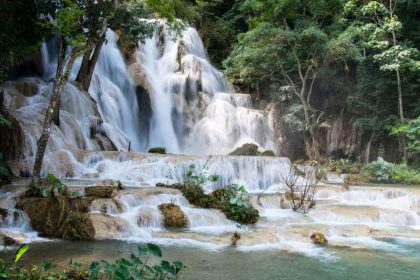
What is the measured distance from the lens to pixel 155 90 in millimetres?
22875

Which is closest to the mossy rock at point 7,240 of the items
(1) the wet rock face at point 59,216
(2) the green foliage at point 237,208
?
(1) the wet rock face at point 59,216

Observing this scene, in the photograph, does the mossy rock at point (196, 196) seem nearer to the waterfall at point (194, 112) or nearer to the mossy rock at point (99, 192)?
the mossy rock at point (99, 192)

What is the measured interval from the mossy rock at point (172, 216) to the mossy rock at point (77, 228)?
5.59 ft

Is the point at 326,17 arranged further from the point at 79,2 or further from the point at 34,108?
the point at 34,108

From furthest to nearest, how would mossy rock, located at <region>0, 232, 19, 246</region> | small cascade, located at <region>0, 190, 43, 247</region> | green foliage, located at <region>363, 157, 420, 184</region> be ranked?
green foliage, located at <region>363, 157, 420, 184</region>, small cascade, located at <region>0, 190, 43, 247</region>, mossy rock, located at <region>0, 232, 19, 246</region>

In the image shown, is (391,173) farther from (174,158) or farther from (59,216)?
(59,216)

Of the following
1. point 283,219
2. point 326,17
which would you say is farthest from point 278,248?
point 326,17

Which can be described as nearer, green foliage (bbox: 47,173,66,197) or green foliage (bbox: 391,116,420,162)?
green foliage (bbox: 47,173,66,197)

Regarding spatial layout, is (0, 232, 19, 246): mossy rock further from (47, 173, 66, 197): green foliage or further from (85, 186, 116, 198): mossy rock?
(85, 186, 116, 198): mossy rock

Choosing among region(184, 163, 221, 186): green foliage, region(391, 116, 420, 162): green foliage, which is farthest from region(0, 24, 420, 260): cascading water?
region(391, 116, 420, 162): green foliage

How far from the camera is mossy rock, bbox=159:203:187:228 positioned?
356 inches

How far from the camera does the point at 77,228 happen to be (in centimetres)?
793

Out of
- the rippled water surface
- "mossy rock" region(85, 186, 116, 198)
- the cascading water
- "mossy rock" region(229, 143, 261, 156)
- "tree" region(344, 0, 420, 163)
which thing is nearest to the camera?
the rippled water surface

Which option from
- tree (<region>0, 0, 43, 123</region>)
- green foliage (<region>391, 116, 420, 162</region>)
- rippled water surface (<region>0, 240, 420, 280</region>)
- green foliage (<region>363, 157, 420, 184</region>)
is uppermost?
tree (<region>0, 0, 43, 123</region>)
